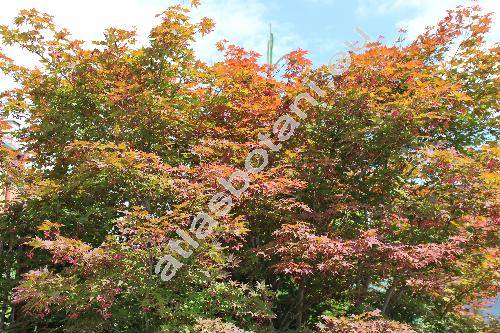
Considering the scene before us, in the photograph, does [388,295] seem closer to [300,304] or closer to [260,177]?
[300,304]

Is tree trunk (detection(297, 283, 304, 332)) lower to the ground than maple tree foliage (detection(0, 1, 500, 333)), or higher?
lower

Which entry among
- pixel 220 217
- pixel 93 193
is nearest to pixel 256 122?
pixel 220 217

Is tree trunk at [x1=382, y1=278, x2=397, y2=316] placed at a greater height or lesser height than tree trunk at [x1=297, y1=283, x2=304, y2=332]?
greater

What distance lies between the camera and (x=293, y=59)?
7.99m

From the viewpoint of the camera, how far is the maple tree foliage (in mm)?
5992

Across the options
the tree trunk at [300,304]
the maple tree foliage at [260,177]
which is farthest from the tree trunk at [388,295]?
the tree trunk at [300,304]

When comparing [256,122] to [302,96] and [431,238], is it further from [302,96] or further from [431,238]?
[431,238]

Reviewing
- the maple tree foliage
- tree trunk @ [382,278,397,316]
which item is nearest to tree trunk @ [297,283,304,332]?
the maple tree foliage

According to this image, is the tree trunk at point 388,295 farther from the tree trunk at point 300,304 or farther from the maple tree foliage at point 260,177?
the tree trunk at point 300,304

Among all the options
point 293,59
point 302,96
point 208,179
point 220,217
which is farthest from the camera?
point 293,59

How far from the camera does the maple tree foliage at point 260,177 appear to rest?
5.99 metres

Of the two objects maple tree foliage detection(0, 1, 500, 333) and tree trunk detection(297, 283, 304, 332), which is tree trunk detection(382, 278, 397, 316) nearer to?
maple tree foliage detection(0, 1, 500, 333)

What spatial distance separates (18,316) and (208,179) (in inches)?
160

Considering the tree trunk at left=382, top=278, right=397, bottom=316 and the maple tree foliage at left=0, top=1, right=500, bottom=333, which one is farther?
the tree trunk at left=382, top=278, right=397, bottom=316
